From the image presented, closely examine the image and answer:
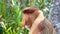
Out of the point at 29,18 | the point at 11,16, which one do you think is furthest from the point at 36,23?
the point at 11,16

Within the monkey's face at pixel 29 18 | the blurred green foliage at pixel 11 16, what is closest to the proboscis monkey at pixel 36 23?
the monkey's face at pixel 29 18

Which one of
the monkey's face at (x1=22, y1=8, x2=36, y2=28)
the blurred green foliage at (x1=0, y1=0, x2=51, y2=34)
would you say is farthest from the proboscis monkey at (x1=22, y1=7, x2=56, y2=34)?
the blurred green foliage at (x1=0, y1=0, x2=51, y2=34)

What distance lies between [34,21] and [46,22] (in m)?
0.15

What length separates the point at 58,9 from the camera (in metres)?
5.34

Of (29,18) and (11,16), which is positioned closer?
(29,18)

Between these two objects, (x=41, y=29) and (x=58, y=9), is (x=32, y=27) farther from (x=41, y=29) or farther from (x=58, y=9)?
(x=58, y=9)

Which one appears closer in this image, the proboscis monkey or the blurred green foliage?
the proboscis monkey

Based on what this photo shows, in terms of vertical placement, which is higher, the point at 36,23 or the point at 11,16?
the point at 36,23

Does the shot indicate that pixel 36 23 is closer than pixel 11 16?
Yes

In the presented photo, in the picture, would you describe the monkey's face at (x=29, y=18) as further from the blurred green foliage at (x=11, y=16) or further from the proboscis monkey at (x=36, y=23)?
the blurred green foliage at (x=11, y=16)

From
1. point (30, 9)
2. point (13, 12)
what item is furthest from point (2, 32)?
point (30, 9)

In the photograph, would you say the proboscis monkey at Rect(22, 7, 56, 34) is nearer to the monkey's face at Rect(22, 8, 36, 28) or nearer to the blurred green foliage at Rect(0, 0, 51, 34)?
the monkey's face at Rect(22, 8, 36, 28)

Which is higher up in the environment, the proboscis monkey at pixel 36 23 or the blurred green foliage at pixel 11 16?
the proboscis monkey at pixel 36 23

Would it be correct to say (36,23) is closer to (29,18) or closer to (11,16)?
(29,18)
